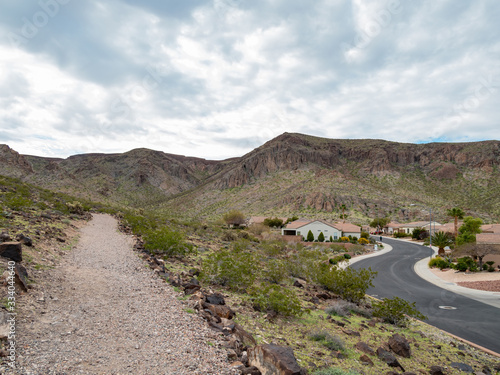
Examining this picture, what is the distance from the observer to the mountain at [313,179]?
84.4m

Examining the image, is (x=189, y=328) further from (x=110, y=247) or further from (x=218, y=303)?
(x=110, y=247)

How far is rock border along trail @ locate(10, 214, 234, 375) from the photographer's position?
4.51 metres

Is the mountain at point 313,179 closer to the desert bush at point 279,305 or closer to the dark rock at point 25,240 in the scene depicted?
the dark rock at point 25,240

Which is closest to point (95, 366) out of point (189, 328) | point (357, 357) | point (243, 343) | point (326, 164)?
point (189, 328)

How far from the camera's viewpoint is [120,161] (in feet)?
446

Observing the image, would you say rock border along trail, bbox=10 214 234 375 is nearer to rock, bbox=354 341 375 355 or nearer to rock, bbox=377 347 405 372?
rock, bbox=354 341 375 355

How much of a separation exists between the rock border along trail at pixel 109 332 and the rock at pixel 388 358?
540 cm

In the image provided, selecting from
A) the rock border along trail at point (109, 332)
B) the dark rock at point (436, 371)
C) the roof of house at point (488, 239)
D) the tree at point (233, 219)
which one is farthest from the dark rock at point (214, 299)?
the tree at point (233, 219)

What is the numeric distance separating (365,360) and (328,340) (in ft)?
3.51

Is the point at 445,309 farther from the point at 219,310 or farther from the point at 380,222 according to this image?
the point at 380,222

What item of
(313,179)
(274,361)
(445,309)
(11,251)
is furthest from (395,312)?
(313,179)

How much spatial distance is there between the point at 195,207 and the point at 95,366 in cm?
9823

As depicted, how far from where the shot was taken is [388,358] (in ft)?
26.8

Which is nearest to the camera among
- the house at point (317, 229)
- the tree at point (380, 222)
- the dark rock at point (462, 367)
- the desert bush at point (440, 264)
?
the dark rock at point (462, 367)
